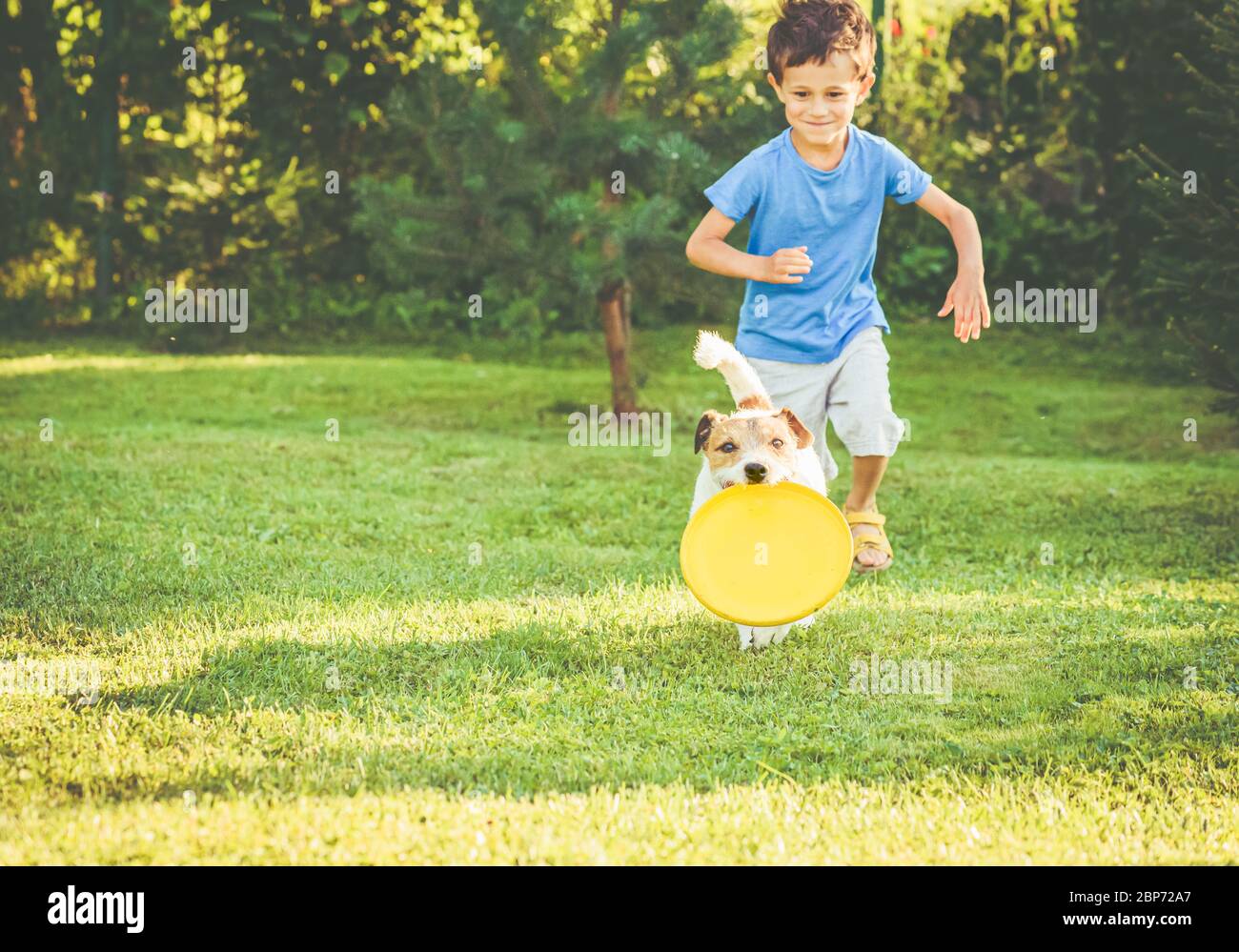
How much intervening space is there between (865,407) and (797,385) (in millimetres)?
278

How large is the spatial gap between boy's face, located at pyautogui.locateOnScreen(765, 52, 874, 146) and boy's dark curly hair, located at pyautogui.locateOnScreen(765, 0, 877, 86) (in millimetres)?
28

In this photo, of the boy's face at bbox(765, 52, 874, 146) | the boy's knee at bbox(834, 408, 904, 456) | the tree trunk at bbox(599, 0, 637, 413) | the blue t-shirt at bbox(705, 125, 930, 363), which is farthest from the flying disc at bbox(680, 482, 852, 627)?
the tree trunk at bbox(599, 0, 637, 413)

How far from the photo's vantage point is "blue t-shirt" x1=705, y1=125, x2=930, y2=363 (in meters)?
4.80

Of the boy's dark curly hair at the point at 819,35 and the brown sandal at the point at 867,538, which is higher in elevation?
the boy's dark curly hair at the point at 819,35

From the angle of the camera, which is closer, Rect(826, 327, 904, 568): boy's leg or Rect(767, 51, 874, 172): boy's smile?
Rect(767, 51, 874, 172): boy's smile

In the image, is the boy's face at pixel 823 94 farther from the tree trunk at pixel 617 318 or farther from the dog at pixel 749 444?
the tree trunk at pixel 617 318

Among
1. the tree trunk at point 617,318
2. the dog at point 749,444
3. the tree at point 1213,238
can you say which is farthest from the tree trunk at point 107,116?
the dog at point 749,444

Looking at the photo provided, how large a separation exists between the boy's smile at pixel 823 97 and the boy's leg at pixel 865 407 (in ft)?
2.47

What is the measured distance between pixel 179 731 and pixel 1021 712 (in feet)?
8.08

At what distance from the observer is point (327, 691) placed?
4.00m

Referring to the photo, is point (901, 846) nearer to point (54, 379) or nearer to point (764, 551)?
point (764, 551)

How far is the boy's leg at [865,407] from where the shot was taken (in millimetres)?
4969

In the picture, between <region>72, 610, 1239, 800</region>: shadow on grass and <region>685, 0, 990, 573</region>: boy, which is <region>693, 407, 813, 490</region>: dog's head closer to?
<region>685, 0, 990, 573</region>: boy
